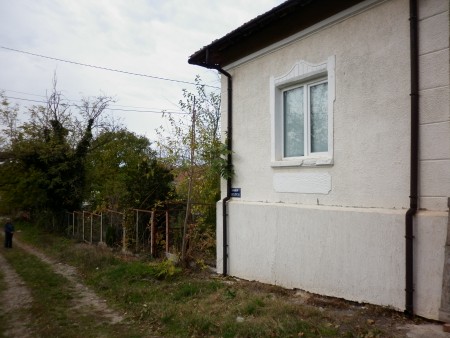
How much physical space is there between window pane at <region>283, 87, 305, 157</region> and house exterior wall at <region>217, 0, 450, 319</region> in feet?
1.06

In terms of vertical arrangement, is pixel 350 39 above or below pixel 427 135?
above

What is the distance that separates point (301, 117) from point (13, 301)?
6568mm

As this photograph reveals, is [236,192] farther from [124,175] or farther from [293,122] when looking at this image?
[124,175]

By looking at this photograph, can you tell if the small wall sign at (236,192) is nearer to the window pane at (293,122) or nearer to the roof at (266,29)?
the window pane at (293,122)

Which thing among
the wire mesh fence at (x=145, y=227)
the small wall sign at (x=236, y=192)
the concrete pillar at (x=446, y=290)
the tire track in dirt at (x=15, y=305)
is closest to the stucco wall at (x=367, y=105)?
the concrete pillar at (x=446, y=290)

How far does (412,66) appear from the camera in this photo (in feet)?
16.3

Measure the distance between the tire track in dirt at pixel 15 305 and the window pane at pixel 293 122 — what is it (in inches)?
193

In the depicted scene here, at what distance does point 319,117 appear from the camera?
6.41m

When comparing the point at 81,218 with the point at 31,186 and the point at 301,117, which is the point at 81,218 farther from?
the point at 301,117

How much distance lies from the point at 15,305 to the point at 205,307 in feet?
13.5

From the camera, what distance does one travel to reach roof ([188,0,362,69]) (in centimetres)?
610

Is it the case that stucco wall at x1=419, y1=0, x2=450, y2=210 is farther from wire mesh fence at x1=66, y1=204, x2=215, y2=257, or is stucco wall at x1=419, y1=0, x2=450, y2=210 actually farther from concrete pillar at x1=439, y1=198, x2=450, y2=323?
wire mesh fence at x1=66, y1=204, x2=215, y2=257

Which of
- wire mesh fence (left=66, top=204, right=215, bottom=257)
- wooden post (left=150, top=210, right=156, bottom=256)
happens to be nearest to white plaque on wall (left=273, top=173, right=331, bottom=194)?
wire mesh fence (left=66, top=204, right=215, bottom=257)

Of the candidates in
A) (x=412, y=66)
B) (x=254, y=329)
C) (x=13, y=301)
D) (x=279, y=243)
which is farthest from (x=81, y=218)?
(x=412, y=66)
